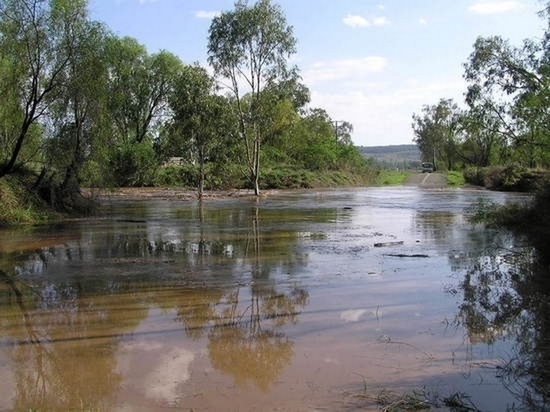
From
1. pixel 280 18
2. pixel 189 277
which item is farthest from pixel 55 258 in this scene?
pixel 280 18

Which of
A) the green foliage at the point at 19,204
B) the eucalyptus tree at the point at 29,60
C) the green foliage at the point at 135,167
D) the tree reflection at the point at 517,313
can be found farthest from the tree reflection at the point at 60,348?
the green foliage at the point at 135,167

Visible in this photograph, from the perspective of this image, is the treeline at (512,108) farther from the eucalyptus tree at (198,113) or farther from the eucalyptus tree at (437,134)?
the eucalyptus tree at (437,134)

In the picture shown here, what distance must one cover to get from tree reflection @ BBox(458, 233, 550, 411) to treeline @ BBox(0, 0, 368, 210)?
16.6 meters

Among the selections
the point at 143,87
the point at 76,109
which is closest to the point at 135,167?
the point at 143,87

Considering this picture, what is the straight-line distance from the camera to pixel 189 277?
445 inches

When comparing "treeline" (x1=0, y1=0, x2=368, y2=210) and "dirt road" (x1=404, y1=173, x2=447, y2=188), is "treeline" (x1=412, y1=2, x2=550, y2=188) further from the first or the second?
"dirt road" (x1=404, y1=173, x2=447, y2=188)

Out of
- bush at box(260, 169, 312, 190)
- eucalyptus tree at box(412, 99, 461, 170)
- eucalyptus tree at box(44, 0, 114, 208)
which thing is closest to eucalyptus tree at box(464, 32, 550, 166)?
eucalyptus tree at box(44, 0, 114, 208)

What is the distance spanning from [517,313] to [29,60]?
1922cm

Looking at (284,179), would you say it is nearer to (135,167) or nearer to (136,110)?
(135,167)

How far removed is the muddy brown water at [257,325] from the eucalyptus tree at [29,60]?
25.8 ft

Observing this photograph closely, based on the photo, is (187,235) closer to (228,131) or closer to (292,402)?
(292,402)

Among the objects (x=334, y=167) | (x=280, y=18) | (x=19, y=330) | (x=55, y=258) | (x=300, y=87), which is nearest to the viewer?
(x=19, y=330)

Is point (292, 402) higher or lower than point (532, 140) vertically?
lower

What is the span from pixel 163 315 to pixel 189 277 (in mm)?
2751
